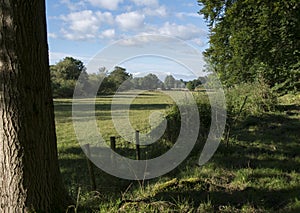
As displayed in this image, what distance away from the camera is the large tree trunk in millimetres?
2777

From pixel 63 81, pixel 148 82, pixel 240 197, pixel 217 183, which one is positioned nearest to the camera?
pixel 240 197

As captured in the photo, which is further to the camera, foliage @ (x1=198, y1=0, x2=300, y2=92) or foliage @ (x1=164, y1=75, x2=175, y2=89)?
foliage @ (x1=198, y1=0, x2=300, y2=92)

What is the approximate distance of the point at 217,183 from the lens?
16.3 feet

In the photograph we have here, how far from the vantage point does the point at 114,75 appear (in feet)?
26.8

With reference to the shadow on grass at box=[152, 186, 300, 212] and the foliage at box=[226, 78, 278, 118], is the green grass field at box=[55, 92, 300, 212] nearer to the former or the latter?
the shadow on grass at box=[152, 186, 300, 212]

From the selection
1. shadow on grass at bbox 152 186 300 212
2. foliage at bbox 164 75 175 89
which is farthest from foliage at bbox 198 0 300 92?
shadow on grass at bbox 152 186 300 212

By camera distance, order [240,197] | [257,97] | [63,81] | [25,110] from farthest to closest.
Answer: [63,81], [257,97], [240,197], [25,110]

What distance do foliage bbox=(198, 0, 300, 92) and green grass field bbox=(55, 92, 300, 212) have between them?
4827mm

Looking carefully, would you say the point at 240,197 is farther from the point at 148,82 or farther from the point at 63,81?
the point at 63,81

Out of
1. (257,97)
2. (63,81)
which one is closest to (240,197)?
(257,97)

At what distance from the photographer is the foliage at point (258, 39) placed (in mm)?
11523

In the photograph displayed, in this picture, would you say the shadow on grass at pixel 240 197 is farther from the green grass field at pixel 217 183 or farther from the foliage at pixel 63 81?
the foliage at pixel 63 81

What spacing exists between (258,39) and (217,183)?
33.1 ft

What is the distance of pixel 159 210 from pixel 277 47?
11.8 meters
